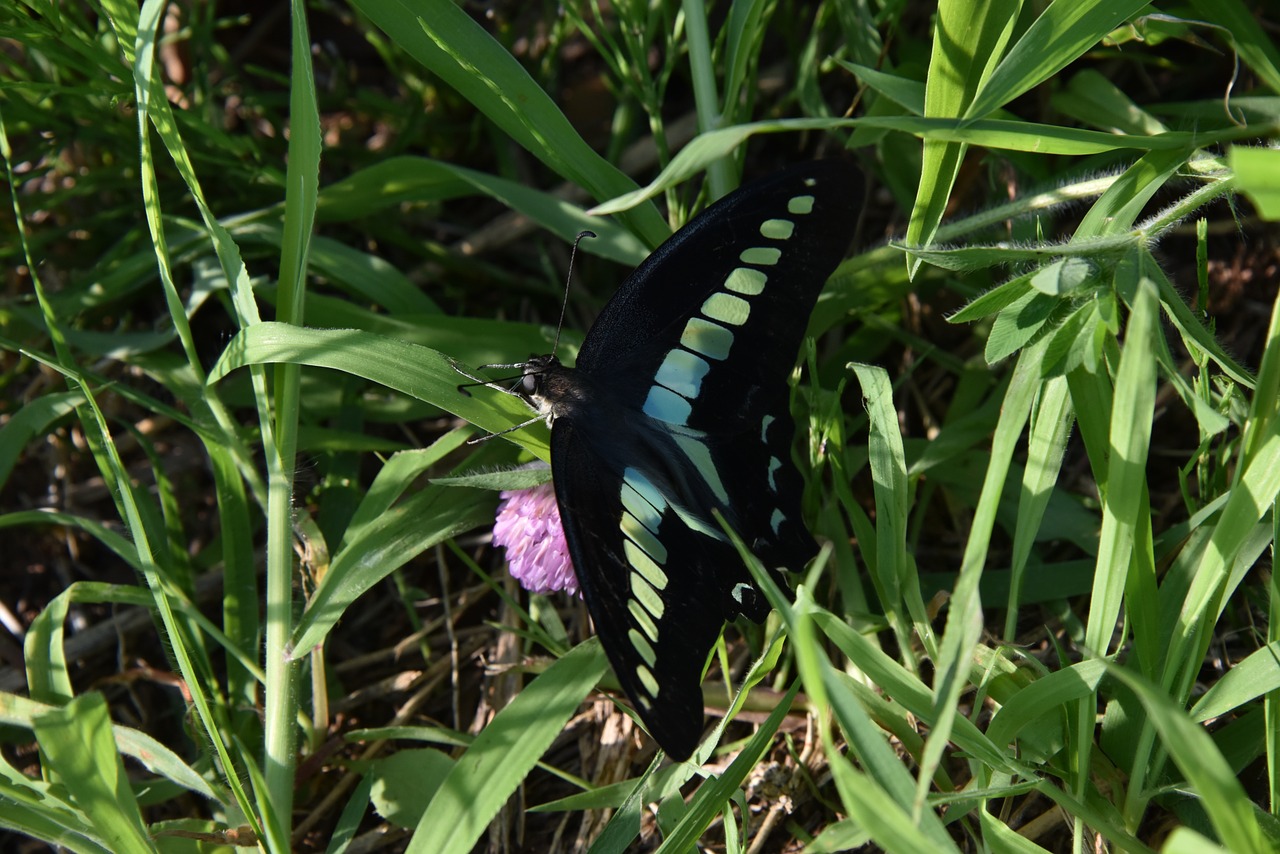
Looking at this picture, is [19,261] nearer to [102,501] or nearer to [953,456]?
[102,501]

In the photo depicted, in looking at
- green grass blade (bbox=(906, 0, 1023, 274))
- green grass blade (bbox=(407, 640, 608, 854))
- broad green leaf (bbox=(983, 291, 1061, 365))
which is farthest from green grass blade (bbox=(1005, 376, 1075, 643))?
green grass blade (bbox=(407, 640, 608, 854))

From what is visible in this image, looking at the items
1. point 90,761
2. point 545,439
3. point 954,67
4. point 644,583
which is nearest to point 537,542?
point 545,439

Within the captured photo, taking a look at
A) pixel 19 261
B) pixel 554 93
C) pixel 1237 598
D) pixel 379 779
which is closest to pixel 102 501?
pixel 19 261

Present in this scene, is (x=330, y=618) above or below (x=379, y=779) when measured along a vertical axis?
above

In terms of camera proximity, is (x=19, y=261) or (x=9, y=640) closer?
(x=9, y=640)

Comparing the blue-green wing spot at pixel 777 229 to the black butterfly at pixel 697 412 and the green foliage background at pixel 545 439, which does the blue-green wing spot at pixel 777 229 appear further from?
the green foliage background at pixel 545 439

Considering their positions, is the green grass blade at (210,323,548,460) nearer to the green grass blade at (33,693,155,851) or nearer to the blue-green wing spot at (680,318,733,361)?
the blue-green wing spot at (680,318,733,361)

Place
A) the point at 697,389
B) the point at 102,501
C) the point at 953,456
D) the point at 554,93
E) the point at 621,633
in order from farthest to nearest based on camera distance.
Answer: the point at 554,93 < the point at 102,501 < the point at 953,456 < the point at 697,389 < the point at 621,633
